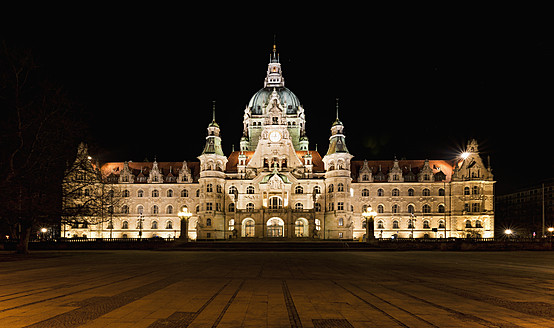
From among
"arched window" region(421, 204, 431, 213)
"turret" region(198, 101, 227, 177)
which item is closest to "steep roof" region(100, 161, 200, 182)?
"turret" region(198, 101, 227, 177)

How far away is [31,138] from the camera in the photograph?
37219 millimetres

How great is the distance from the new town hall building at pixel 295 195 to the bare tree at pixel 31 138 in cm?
5248

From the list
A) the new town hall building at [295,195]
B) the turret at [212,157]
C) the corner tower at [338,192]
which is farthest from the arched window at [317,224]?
the turret at [212,157]

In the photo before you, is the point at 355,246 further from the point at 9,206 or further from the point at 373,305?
the point at 373,305

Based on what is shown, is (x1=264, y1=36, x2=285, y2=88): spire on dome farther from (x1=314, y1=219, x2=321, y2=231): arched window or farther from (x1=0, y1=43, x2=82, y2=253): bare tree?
(x1=0, y1=43, x2=82, y2=253): bare tree

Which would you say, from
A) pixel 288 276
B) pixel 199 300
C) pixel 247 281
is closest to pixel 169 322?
pixel 199 300

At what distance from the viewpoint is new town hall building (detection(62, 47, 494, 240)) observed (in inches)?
3588

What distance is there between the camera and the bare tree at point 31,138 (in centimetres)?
3494

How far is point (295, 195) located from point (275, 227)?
784 cm

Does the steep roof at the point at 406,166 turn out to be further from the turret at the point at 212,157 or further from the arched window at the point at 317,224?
the turret at the point at 212,157

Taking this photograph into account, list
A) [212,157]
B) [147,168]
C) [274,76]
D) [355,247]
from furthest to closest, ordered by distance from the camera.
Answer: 1. [274,76]
2. [147,168]
3. [212,157]
4. [355,247]

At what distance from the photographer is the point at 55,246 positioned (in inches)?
2125

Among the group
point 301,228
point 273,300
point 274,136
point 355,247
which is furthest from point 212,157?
point 273,300

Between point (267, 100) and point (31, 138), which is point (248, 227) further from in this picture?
point (31, 138)
